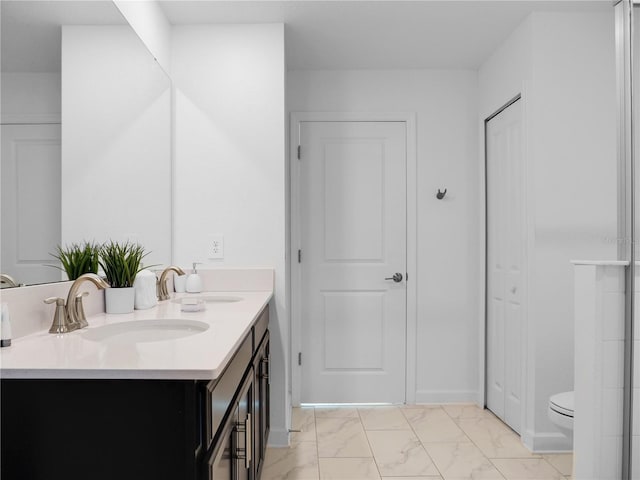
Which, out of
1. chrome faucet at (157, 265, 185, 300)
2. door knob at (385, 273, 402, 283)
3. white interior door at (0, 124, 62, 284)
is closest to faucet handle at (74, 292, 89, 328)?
white interior door at (0, 124, 62, 284)

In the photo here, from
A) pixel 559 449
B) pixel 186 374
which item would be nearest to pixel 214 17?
pixel 186 374

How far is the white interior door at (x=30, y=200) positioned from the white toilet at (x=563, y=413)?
212cm

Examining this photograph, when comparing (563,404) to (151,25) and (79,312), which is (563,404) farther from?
(151,25)

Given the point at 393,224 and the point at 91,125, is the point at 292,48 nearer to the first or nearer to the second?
the point at 393,224

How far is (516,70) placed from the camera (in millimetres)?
2748

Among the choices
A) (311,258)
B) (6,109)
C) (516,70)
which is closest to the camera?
(6,109)

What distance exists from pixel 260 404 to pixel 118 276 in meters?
0.83

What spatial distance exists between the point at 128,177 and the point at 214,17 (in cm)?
111

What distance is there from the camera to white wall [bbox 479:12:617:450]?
8.30ft

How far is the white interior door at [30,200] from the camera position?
1195 millimetres

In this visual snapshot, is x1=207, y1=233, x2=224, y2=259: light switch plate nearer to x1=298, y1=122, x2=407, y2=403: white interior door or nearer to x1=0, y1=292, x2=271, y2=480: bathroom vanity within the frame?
x1=298, y1=122, x2=407, y2=403: white interior door

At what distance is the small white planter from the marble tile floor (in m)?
Result: 1.14

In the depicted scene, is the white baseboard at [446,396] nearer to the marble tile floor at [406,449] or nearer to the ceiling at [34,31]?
the marble tile floor at [406,449]

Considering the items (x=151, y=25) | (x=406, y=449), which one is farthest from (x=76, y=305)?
(x=406, y=449)
